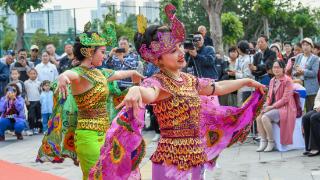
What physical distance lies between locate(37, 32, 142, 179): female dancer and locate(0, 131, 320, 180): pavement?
218 centimetres

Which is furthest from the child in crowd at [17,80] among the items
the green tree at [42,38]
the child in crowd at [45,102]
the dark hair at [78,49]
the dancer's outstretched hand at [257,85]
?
the green tree at [42,38]

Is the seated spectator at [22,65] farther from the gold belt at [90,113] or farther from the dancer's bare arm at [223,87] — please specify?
the dancer's bare arm at [223,87]

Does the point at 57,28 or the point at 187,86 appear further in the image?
the point at 57,28

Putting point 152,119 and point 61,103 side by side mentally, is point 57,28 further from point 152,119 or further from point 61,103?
point 61,103

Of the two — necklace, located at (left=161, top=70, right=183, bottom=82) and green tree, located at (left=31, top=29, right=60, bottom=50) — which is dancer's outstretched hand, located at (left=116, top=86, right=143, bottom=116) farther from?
green tree, located at (left=31, top=29, right=60, bottom=50)

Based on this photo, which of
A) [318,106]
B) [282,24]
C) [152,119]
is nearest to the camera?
[318,106]

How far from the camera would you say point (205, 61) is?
33.0ft

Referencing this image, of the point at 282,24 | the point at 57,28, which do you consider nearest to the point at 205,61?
the point at 57,28

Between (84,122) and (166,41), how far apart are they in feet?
5.43

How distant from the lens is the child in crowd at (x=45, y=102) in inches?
542

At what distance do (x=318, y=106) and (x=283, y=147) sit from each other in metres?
1.09

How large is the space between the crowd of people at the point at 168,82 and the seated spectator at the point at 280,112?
2 centimetres

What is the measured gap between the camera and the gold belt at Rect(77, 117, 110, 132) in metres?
5.84

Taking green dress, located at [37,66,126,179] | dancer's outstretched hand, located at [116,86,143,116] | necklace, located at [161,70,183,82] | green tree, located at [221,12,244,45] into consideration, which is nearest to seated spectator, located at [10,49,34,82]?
green dress, located at [37,66,126,179]
